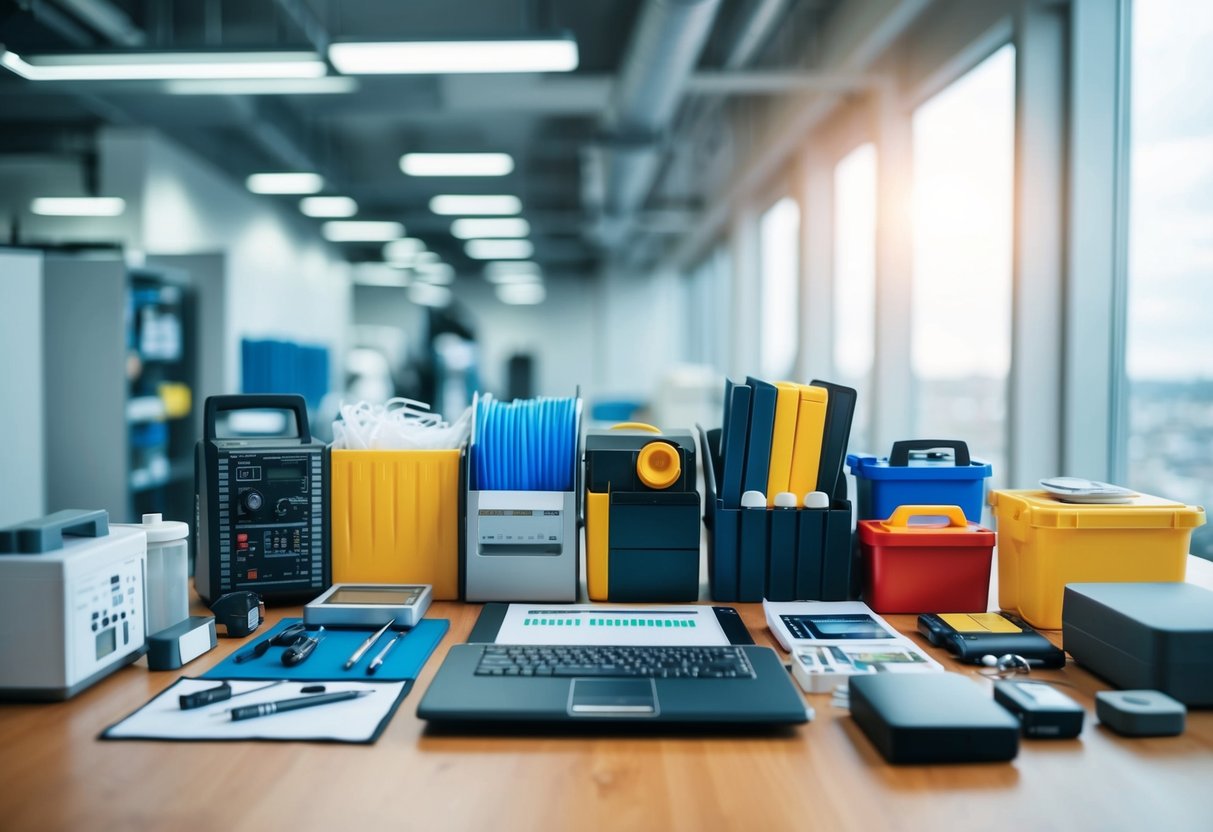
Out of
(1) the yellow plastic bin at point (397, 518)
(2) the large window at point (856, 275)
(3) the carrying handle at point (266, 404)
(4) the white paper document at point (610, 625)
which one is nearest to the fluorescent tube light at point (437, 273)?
(2) the large window at point (856, 275)

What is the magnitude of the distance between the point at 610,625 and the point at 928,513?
0.63 metres

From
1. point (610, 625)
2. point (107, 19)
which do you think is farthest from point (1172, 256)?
point (107, 19)

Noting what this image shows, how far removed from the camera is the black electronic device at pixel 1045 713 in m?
1.00

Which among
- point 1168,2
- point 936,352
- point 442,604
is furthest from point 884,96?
point 442,604

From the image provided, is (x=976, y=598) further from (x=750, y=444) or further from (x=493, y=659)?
(x=493, y=659)

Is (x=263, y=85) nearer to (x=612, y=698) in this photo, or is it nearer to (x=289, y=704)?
(x=289, y=704)

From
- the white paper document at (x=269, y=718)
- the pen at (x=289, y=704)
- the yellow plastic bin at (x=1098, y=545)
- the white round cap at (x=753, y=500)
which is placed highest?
the white round cap at (x=753, y=500)

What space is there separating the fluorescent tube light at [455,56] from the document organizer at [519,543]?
82.9 inches

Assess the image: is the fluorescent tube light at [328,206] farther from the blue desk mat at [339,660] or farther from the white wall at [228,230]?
the blue desk mat at [339,660]

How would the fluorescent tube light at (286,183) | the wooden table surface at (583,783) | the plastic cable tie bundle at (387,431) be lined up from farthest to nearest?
the fluorescent tube light at (286,183)
the plastic cable tie bundle at (387,431)
the wooden table surface at (583,783)

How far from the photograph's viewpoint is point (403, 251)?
11648mm

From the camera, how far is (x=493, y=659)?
1.17 metres

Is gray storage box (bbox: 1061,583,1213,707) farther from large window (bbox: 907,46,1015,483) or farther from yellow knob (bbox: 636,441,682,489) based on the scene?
large window (bbox: 907,46,1015,483)

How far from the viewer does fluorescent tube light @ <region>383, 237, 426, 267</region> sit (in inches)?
429
